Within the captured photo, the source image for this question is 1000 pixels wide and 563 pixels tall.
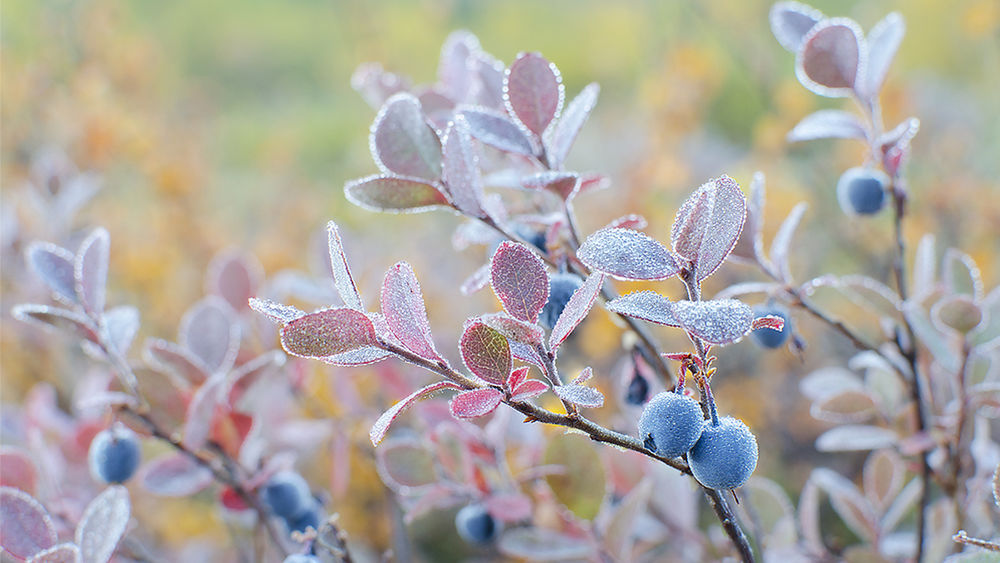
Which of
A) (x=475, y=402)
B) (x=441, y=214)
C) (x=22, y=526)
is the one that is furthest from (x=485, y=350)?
(x=441, y=214)

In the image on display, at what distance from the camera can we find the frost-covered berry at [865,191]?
0.61 m

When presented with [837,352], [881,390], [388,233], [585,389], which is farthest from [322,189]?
[585,389]

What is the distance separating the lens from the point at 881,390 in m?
0.73

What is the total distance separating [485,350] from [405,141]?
15 centimetres

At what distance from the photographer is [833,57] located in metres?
0.56

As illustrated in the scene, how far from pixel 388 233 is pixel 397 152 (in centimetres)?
196

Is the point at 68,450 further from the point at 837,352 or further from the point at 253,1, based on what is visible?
the point at 253,1

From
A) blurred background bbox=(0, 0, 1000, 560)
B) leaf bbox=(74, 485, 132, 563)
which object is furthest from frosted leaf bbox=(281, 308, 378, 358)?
blurred background bbox=(0, 0, 1000, 560)

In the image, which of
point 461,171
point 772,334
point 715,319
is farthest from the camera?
point 772,334

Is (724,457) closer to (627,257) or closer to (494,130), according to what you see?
(627,257)

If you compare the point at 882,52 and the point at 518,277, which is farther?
the point at 882,52

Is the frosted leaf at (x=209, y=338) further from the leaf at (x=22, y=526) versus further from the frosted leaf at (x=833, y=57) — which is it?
the frosted leaf at (x=833, y=57)

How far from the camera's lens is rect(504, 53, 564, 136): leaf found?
0.49 m

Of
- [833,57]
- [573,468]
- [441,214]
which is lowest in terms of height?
[441,214]
